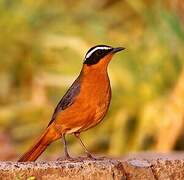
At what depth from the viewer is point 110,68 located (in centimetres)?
1427


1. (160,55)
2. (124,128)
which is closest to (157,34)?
(160,55)

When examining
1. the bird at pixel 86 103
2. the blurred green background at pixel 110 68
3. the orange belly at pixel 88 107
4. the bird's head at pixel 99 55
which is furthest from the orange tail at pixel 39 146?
the blurred green background at pixel 110 68

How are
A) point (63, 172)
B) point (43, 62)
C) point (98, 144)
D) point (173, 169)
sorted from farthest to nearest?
point (43, 62) → point (98, 144) → point (173, 169) → point (63, 172)

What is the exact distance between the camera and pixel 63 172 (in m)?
6.25

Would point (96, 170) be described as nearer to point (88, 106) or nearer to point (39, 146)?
point (88, 106)

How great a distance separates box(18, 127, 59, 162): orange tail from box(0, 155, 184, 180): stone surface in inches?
25.6

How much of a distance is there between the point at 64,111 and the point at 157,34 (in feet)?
23.6

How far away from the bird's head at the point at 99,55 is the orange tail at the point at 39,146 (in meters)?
0.56

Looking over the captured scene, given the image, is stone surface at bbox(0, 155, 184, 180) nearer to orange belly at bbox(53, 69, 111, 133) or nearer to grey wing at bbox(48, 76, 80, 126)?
orange belly at bbox(53, 69, 111, 133)

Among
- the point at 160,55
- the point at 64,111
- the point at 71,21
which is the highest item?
the point at 71,21

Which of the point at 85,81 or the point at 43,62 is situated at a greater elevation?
the point at 43,62

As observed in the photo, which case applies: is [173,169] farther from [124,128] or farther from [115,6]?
[115,6]

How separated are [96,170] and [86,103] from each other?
793 millimetres

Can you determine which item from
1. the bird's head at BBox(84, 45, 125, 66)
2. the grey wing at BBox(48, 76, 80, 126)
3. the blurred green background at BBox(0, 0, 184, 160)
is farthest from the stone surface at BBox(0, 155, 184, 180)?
the blurred green background at BBox(0, 0, 184, 160)
